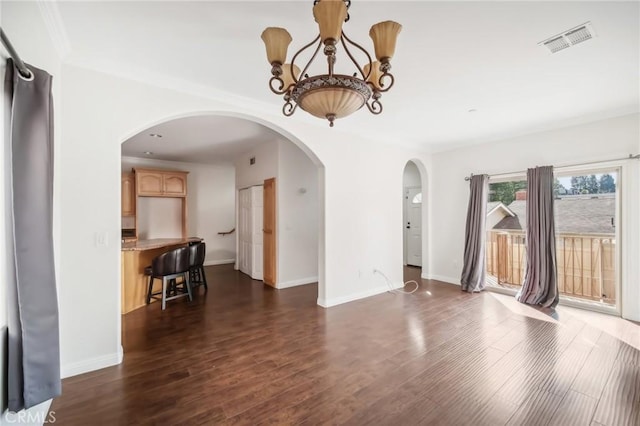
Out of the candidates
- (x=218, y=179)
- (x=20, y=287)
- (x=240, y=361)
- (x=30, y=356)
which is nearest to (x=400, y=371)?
(x=240, y=361)

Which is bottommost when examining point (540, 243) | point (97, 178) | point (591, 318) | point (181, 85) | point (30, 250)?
point (591, 318)

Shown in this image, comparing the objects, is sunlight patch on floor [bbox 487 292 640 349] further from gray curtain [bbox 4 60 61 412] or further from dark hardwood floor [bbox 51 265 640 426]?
gray curtain [bbox 4 60 61 412]

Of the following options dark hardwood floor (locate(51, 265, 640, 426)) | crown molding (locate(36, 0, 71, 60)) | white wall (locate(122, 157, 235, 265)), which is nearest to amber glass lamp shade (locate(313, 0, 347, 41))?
crown molding (locate(36, 0, 71, 60))

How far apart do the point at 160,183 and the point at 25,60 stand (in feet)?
15.8

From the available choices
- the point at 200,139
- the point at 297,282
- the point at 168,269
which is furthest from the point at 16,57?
the point at 297,282

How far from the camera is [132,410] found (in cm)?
186

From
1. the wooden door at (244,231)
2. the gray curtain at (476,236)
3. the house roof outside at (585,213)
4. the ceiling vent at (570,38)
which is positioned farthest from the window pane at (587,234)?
the wooden door at (244,231)

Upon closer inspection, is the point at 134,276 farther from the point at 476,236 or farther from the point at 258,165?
the point at 476,236

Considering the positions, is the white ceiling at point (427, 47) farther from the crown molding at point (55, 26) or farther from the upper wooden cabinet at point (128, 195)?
the upper wooden cabinet at point (128, 195)

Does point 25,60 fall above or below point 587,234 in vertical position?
above

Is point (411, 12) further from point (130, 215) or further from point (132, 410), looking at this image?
point (130, 215)

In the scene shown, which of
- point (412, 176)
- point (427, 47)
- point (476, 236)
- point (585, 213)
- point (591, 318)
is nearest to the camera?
point (427, 47)

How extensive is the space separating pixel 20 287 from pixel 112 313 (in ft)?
4.11

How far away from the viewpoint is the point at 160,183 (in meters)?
5.94
